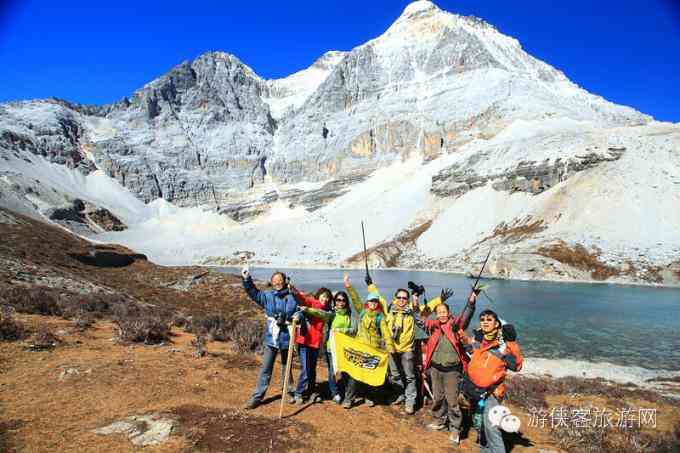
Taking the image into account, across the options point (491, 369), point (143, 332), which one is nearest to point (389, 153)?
point (143, 332)

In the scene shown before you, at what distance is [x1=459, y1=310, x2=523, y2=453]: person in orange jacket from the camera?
5.22 metres

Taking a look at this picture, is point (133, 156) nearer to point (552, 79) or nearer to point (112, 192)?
point (112, 192)

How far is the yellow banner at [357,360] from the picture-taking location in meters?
7.02

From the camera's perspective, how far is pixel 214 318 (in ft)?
41.5

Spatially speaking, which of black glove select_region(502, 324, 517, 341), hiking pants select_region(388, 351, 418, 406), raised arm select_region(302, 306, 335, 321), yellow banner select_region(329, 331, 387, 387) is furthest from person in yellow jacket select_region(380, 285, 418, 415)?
black glove select_region(502, 324, 517, 341)

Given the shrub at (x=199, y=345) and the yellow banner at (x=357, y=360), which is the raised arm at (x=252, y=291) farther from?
the shrub at (x=199, y=345)

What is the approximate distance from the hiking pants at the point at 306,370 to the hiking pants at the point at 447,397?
6.98ft

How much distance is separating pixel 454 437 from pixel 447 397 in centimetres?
57

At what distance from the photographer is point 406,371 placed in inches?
280

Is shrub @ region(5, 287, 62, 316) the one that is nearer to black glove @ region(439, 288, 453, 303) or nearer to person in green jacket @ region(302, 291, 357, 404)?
person in green jacket @ region(302, 291, 357, 404)

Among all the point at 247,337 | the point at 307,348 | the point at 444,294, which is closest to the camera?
the point at 307,348

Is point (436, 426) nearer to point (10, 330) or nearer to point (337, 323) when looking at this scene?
point (337, 323)

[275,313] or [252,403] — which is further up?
[275,313]

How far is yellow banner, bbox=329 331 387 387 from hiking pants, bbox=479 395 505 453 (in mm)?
2070
